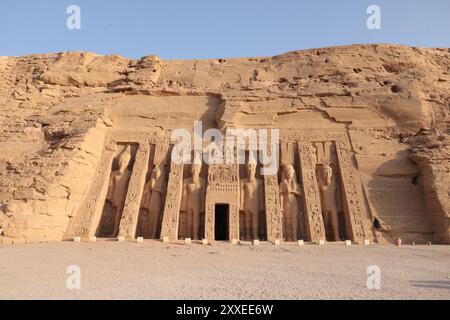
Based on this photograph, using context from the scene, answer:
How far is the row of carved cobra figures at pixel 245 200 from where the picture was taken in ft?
45.6

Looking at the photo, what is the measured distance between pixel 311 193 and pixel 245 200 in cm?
244

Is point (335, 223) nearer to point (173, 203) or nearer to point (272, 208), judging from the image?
point (272, 208)

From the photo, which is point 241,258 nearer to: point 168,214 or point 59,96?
point 168,214

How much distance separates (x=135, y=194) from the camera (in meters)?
14.4

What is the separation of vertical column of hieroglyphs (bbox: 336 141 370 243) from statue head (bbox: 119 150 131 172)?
839cm

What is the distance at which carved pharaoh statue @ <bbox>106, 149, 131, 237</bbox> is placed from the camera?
1465cm

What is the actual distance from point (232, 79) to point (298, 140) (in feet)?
16.5

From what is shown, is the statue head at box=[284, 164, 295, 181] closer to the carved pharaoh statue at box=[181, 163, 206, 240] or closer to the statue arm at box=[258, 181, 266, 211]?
the statue arm at box=[258, 181, 266, 211]

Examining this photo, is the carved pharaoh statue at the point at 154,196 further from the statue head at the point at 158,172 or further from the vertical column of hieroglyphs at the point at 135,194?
the vertical column of hieroglyphs at the point at 135,194

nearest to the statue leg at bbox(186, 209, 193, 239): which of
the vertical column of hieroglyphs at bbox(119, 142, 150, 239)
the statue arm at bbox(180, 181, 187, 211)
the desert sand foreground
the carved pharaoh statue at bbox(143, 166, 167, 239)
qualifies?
the statue arm at bbox(180, 181, 187, 211)

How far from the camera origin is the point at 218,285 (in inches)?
223

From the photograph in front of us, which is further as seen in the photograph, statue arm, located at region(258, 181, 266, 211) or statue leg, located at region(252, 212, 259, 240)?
statue arm, located at region(258, 181, 266, 211)

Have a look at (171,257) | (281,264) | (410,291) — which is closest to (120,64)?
(171,257)

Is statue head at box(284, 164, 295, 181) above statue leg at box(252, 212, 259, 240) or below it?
above
